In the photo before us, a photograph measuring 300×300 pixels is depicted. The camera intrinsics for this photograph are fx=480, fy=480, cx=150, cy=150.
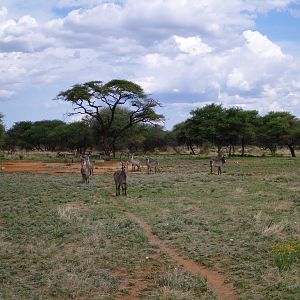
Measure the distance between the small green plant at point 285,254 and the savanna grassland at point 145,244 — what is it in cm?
2

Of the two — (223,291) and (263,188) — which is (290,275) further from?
(263,188)

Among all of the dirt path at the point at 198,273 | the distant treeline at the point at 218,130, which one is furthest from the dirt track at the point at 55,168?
the dirt path at the point at 198,273

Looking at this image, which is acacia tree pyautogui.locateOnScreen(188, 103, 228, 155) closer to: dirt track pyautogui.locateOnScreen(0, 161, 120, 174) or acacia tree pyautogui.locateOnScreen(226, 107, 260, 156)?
acacia tree pyautogui.locateOnScreen(226, 107, 260, 156)

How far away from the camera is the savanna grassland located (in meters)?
9.04

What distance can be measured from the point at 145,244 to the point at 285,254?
3.57 meters

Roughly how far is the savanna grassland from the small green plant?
0.02m

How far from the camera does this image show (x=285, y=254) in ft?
35.1

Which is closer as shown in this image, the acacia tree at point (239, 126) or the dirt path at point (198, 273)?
the dirt path at point (198, 273)

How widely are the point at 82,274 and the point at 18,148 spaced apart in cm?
8910

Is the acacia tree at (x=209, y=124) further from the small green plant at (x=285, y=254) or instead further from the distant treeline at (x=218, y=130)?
the small green plant at (x=285, y=254)

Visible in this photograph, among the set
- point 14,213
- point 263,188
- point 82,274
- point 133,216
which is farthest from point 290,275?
point 263,188

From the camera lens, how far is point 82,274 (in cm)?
977

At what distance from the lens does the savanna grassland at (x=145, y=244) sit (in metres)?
9.04

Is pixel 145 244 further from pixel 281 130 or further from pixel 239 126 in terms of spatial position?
pixel 281 130
